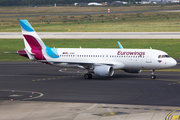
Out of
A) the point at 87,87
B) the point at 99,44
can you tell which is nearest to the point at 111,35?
the point at 99,44

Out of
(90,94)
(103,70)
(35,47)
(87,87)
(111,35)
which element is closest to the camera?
(90,94)

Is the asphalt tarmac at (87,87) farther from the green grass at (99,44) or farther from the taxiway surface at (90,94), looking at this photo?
the green grass at (99,44)

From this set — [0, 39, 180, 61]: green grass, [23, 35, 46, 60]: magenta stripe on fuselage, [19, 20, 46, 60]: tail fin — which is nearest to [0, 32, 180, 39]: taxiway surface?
[0, 39, 180, 61]: green grass

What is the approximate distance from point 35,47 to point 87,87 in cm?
1321

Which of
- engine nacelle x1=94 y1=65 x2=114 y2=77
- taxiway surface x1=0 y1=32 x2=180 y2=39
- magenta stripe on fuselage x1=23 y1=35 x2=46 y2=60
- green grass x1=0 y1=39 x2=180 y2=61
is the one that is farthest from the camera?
taxiway surface x1=0 y1=32 x2=180 y2=39

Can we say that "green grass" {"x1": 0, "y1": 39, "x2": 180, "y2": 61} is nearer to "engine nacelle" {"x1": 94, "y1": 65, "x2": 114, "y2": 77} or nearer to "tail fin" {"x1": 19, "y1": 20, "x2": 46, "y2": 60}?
"tail fin" {"x1": 19, "y1": 20, "x2": 46, "y2": 60}

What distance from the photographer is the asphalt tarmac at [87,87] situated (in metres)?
33.0

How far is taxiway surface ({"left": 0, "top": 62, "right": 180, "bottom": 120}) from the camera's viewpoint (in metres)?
28.0

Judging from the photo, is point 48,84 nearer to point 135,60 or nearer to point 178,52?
point 135,60

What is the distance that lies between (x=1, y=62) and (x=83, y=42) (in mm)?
28667

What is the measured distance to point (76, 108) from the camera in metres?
29.1

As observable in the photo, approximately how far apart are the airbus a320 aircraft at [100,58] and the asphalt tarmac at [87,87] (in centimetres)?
163

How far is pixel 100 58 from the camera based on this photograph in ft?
152

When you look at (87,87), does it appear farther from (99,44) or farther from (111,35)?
(111,35)
